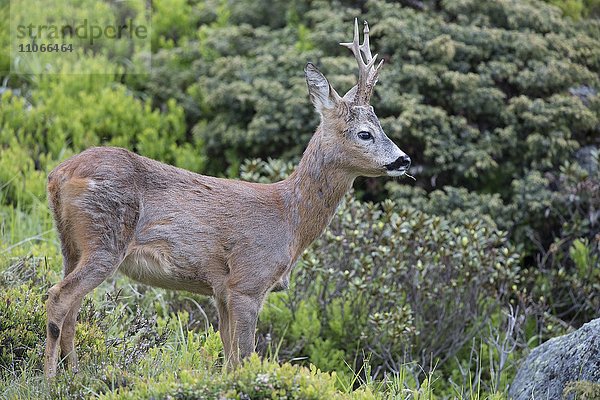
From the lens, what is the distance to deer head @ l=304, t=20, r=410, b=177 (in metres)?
5.31

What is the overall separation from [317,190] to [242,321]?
36.4 inches

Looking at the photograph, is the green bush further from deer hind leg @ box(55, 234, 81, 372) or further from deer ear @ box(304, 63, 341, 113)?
deer ear @ box(304, 63, 341, 113)

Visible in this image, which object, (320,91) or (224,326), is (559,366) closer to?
(224,326)

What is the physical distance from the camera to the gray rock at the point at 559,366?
204 inches

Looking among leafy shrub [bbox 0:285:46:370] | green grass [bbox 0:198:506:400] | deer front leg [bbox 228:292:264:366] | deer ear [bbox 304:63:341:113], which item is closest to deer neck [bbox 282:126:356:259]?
deer ear [bbox 304:63:341:113]

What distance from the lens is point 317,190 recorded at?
5.42 m

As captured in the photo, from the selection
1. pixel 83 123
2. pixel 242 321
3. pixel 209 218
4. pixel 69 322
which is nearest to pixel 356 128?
pixel 209 218

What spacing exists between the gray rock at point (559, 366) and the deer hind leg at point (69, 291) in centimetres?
264

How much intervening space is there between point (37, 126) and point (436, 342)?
466 cm

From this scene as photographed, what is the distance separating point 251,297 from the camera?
16.6 feet

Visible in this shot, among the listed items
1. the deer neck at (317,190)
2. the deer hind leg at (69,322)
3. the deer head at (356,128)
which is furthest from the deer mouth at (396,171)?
the deer hind leg at (69,322)

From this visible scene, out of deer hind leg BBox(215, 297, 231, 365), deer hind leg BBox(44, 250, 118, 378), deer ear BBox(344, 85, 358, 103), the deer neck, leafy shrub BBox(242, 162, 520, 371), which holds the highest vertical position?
deer ear BBox(344, 85, 358, 103)

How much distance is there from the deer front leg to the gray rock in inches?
70.5

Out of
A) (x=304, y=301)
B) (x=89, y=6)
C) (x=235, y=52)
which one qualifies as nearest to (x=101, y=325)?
(x=304, y=301)
